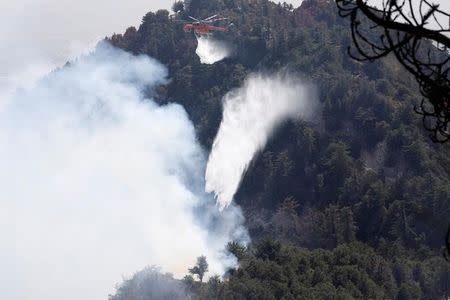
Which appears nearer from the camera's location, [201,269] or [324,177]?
[201,269]

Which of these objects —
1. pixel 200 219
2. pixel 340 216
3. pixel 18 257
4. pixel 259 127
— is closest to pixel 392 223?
pixel 340 216

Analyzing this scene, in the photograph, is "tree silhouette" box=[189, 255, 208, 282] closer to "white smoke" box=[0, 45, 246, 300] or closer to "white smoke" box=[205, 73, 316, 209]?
"white smoke" box=[0, 45, 246, 300]

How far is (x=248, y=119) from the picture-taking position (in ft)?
402

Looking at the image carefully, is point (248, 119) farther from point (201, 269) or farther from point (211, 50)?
point (201, 269)

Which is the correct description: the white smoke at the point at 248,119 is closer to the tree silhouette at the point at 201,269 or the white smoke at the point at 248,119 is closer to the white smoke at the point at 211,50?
the white smoke at the point at 211,50

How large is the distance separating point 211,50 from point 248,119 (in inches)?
960

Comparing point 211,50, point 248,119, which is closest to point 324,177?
point 248,119

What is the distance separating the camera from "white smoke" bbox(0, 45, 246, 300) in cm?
9312

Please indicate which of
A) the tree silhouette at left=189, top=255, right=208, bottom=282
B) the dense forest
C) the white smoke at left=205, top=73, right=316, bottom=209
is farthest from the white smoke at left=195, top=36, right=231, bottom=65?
the tree silhouette at left=189, top=255, right=208, bottom=282

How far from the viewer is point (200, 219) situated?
10519 cm

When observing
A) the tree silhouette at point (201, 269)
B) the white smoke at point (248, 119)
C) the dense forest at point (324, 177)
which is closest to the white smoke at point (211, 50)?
the dense forest at point (324, 177)

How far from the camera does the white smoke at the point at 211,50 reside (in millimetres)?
137750

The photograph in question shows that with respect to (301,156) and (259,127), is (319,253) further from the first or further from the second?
(259,127)

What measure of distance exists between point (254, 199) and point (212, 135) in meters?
17.4
